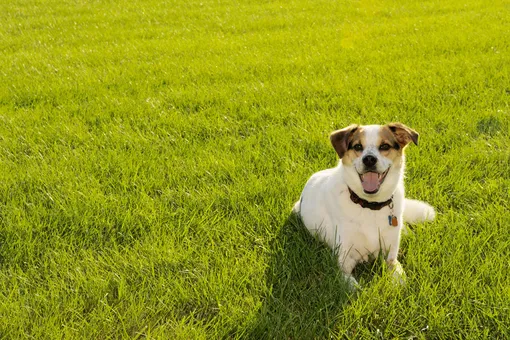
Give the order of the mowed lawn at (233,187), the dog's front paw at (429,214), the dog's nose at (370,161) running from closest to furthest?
the mowed lawn at (233,187), the dog's nose at (370,161), the dog's front paw at (429,214)

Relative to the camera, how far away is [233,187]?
4.45 metres

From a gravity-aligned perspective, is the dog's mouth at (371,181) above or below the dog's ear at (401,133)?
below

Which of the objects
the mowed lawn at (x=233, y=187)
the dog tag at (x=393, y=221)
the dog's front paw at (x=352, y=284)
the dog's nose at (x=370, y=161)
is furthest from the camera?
the dog tag at (x=393, y=221)

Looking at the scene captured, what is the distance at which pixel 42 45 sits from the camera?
10992 mm

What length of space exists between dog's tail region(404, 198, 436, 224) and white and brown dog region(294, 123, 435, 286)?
0.32 metres

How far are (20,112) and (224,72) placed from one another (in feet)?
11.4

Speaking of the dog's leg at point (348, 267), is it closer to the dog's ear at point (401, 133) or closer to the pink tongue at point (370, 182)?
the pink tongue at point (370, 182)

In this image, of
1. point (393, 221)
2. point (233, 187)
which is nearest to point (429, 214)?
point (393, 221)

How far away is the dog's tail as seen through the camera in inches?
151

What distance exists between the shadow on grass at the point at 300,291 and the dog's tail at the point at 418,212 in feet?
2.59

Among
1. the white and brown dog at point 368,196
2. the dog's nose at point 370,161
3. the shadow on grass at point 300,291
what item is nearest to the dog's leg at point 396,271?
the white and brown dog at point 368,196

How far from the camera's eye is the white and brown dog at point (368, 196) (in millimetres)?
3312

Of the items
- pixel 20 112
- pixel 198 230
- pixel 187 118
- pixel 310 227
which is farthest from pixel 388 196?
pixel 20 112

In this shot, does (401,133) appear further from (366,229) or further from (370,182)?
(366,229)
